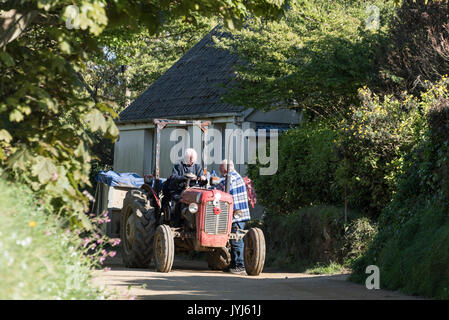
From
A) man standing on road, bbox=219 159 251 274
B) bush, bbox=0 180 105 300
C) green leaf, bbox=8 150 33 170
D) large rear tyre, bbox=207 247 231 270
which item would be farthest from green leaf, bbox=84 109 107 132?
large rear tyre, bbox=207 247 231 270

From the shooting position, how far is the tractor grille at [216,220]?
13.8m

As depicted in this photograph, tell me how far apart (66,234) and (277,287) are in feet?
14.3

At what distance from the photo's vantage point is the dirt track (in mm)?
9969

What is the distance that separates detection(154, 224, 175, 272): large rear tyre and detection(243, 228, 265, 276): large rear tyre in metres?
1.32

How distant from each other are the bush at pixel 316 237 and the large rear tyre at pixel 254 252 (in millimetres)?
1875

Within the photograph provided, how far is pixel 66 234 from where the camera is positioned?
7.90m

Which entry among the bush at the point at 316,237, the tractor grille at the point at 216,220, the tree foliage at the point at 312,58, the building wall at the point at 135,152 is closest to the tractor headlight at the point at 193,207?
the tractor grille at the point at 216,220

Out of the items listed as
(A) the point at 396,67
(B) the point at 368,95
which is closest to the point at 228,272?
(B) the point at 368,95

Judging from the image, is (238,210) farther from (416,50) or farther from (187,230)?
(416,50)

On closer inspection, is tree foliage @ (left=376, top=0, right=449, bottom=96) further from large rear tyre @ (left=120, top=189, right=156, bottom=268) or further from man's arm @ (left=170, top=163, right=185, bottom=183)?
large rear tyre @ (left=120, top=189, right=156, bottom=268)

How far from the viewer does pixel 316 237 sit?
51.4 ft

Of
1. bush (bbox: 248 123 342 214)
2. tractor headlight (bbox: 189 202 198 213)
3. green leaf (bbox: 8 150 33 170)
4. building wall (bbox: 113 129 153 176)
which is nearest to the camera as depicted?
green leaf (bbox: 8 150 33 170)

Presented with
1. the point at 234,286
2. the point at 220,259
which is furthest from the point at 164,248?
the point at 234,286

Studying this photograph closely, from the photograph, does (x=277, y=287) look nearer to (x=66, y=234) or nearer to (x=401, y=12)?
(x=66, y=234)
